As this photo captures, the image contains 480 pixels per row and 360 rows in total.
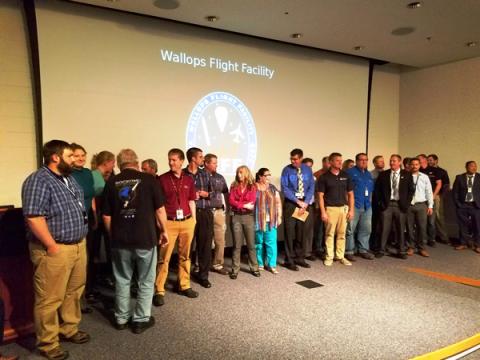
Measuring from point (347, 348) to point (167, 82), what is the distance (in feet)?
13.4

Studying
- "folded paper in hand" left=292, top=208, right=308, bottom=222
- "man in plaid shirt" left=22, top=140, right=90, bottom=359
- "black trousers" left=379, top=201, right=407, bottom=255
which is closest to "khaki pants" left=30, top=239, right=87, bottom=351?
"man in plaid shirt" left=22, top=140, right=90, bottom=359

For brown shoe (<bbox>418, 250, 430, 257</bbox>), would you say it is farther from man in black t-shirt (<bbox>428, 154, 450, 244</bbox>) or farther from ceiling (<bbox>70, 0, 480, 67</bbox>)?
ceiling (<bbox>70, 0, 480, 67</bbox>)

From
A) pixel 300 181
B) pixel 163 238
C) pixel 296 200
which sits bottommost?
pixel 163 238

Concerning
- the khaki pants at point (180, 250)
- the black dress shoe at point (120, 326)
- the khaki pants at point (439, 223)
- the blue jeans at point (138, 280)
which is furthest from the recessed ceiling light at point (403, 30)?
the black dress shoe at point (120, 326)

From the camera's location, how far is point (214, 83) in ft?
18.6

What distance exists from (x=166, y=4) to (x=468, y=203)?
581cm

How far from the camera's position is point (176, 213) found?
376 centimetres

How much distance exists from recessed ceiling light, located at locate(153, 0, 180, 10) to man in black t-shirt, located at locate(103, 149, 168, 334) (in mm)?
2373

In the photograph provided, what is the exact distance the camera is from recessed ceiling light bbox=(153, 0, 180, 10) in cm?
448

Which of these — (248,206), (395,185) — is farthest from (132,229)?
(395,185)

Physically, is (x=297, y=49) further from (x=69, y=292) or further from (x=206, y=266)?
(x=69, y=292)

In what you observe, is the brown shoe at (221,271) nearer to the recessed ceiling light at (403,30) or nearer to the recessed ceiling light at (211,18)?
the recessed ceiling light at (211,18)

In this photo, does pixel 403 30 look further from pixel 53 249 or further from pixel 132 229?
pixel 53 249

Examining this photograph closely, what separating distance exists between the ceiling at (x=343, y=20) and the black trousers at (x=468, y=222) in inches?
110
